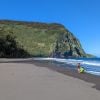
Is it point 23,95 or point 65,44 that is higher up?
point 65,44

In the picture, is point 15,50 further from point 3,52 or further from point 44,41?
point 44,41

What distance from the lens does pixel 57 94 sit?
1192 centimetres

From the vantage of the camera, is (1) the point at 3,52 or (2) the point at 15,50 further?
(2) the point at 15,50

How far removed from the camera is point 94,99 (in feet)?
35.8

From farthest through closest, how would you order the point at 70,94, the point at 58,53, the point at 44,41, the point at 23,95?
the point at 44,41 < the point at 58,53 < the point at 70,94 < the point at 23,95

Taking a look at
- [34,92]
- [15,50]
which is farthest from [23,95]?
[15,50]

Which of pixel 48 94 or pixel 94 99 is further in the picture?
pixel 48 94

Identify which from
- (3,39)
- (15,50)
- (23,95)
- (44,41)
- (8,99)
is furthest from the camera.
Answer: (44,41)

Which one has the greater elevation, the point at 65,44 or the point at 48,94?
the point at 65,44

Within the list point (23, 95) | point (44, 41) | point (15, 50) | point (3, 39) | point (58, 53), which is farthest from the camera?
point (44, 41)

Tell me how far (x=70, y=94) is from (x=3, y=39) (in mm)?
89459

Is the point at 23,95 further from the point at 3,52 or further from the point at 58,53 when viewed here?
the point at 58,53

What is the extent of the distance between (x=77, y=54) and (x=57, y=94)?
7357 inches

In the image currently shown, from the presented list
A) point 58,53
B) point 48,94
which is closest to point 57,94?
point 48,94
